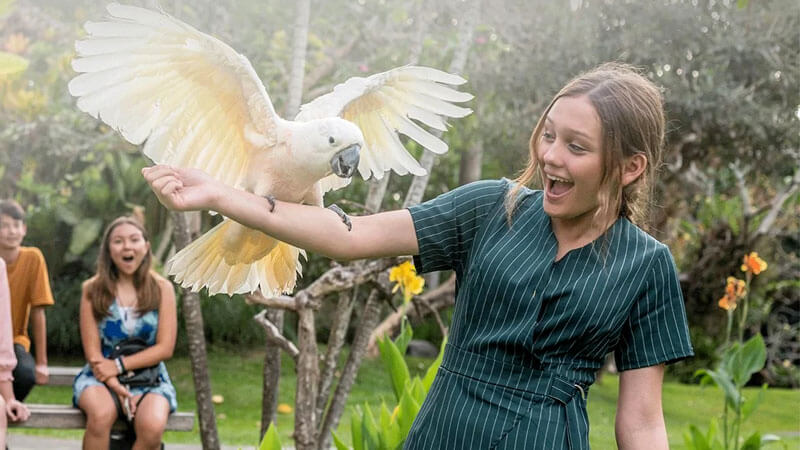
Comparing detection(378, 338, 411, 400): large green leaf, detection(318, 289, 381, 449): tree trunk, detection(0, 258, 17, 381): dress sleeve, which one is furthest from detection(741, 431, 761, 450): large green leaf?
detection(0, 258, 17, 381): dress sleeve

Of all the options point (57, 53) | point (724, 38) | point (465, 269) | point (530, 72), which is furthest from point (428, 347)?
point (465, 269)

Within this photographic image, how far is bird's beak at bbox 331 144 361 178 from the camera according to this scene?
4.39ft

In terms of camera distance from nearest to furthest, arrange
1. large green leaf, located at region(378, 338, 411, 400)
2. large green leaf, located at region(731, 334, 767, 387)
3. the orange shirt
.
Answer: large green leaf, located at region(378, 338, 411, 400)
large green leaf, located at region(731, 334, 767, 387)
the orange shirt

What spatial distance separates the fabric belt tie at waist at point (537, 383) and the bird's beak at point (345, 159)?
1.13 feet

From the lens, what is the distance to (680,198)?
23.4 ft

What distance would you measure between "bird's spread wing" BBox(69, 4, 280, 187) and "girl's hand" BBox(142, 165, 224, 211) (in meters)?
0.20

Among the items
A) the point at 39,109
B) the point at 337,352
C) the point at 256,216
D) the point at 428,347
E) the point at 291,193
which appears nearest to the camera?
the point at 256,216

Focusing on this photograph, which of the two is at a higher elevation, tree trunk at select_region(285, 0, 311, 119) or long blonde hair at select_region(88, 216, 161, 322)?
tree trunk at select_region(285, 0, 311, 119)

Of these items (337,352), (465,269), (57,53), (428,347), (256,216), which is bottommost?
(428,347)

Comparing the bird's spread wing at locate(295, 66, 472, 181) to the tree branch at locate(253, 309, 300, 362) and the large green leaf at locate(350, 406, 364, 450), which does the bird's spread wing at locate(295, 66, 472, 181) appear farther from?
the tree branch at locate(253, 309, 300, 362)

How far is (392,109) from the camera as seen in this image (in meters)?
1.64

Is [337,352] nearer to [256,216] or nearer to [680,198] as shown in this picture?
[256,216]

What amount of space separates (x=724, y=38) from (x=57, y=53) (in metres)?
3.71

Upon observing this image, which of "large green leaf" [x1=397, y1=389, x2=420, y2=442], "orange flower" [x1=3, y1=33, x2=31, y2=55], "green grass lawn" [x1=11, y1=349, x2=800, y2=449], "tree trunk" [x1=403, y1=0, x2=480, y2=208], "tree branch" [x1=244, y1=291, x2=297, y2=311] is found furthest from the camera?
"green grass lawn" [x1=11, y1=349, x2=800, y2=449]
